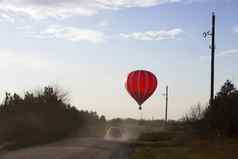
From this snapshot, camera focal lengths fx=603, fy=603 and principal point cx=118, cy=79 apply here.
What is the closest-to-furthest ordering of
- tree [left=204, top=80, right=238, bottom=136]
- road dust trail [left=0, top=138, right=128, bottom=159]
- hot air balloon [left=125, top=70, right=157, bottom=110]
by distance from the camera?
road dust trail [left=0, top=138, right=128, bottom=159] → hot air balloon [left=125, top=70, right=157, bottom=110] → tree [left=204, top=80, right=238, bottom=136]

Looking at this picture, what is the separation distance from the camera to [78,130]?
79.3 m

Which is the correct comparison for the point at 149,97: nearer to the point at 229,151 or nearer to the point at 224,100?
the point at 224,100

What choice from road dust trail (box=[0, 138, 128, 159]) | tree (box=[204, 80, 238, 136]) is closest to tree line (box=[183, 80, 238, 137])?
tree (box=[204, 80, 238, 136])

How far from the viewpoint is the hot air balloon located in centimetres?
4806

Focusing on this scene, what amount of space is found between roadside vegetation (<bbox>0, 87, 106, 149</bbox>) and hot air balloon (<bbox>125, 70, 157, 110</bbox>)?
975 centimetres

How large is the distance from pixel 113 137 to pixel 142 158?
139ft

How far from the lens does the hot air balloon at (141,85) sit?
4806 centimetres

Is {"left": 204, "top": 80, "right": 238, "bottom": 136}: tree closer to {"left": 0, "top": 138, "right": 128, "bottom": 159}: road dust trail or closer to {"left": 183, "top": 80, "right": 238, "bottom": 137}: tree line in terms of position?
{"left": 183, "top": 80, "right": 238, "bottom": 137}: tree line

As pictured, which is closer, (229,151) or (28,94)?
(229,151)

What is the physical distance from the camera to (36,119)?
200 feet

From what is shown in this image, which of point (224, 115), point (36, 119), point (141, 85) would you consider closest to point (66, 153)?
point (141, 85)

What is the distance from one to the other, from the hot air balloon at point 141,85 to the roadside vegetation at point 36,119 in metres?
9.75

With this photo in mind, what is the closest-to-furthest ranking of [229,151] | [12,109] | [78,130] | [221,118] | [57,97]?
[229,151] → [221,118] → [12,109] → [57,97] → [78,130]

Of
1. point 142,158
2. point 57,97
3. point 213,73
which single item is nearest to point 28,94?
point 57,97
